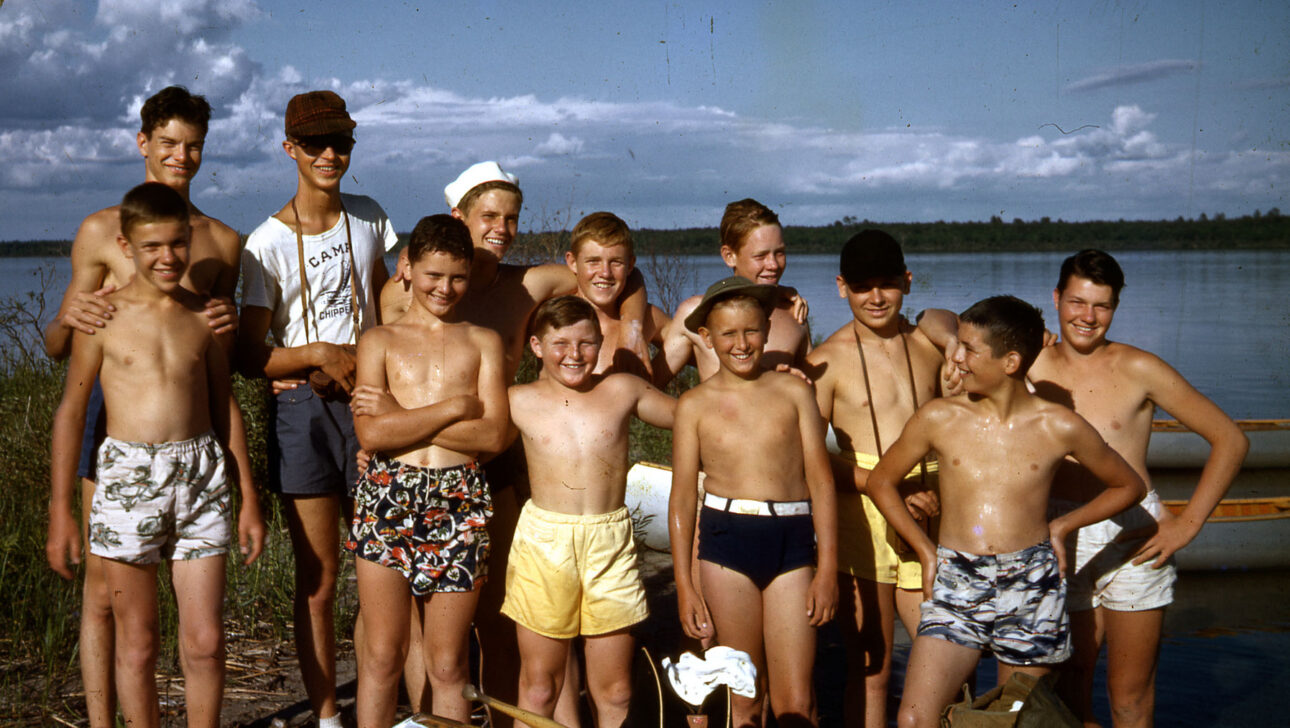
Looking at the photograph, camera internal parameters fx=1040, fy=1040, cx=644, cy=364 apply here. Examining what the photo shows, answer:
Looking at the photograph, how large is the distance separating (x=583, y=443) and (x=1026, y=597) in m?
1.71

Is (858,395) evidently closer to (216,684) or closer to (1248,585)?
(216,684)

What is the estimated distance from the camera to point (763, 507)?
3.88 m

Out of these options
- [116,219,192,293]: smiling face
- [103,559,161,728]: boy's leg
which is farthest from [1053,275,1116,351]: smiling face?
[103,559,161,728]: boy's leg

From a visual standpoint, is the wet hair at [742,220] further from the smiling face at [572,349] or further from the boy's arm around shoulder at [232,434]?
the boy's arm around shoulder at [232,434]

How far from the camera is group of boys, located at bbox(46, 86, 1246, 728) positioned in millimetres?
3758

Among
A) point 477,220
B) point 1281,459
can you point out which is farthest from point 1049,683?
point 1281,459

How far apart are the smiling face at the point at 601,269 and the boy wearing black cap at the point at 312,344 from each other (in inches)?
38.6

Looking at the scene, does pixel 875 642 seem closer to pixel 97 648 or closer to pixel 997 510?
pixel 997 510

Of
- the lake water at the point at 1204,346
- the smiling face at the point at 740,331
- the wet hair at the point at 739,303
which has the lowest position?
the lake water at the point at 1204,346

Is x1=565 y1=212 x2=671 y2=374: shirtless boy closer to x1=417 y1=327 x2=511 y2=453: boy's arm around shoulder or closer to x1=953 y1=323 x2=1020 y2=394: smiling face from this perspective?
x1=417 y1=327 x2=511 y2=453: boy's arm around shoulder

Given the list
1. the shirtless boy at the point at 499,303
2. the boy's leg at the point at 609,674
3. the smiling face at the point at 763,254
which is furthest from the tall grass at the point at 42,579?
the smiling face at the point at 763,254

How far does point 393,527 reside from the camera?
387cm

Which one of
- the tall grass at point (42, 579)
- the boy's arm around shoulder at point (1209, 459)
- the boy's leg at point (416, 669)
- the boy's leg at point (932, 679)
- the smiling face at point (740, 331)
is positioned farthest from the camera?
the tall grass at point (42, 579)

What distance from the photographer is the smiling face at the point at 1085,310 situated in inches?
163
